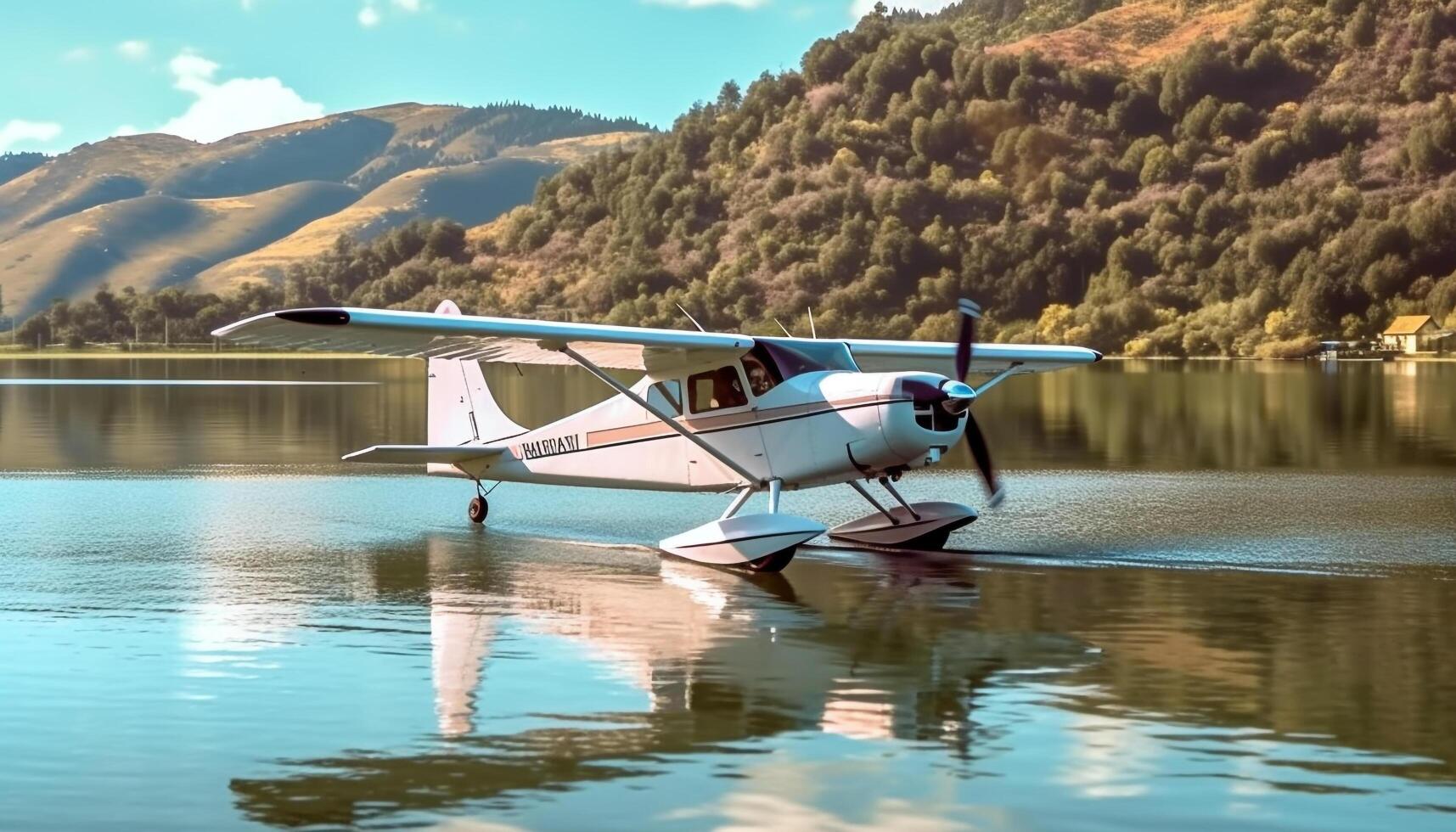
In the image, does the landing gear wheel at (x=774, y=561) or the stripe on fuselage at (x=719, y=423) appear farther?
the stripe on fuselage at (x=719, y=423)

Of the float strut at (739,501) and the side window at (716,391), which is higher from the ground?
the side window at (716,391)

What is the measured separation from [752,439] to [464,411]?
4.30m

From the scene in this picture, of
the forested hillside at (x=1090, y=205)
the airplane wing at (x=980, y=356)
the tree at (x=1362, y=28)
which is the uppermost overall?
the tree at (x=1362, y=28)

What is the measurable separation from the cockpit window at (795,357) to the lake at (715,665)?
153cm

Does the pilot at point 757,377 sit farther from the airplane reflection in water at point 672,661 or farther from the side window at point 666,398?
the airplane reflection in water at point 672,661

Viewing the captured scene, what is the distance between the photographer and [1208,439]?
29797 millimetres

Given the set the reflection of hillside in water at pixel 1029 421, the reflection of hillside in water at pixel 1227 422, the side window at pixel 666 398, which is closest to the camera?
the side window at pixel 666 398

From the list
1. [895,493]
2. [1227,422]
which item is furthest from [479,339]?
[1227,422]

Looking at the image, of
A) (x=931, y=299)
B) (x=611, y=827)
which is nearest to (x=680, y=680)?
(x=611, y=827)

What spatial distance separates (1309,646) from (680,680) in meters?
3.48

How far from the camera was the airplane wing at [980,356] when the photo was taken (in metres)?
16.3

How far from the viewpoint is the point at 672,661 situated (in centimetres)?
928

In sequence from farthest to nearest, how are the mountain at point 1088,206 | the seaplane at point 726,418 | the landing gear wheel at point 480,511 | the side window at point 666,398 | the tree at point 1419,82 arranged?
the tree at point 1419,82 < the mountain at point 1088,206 < the landing gear wheel at point 480,511 < the side window at point 666,398 < the seaplane at point 726,418

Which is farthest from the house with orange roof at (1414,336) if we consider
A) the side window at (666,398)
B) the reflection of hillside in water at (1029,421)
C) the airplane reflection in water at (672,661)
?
the airplane reflection in water at (672,661)
